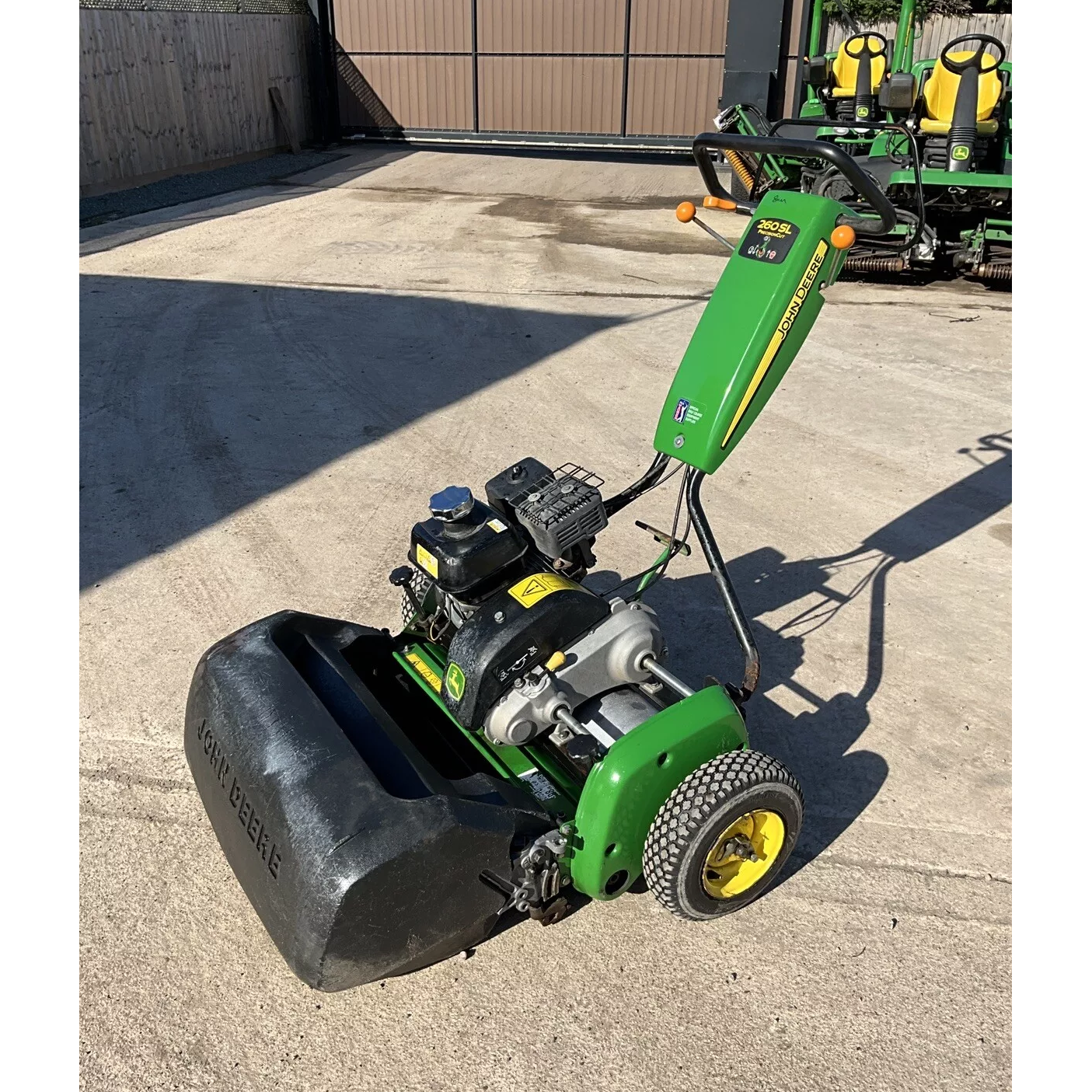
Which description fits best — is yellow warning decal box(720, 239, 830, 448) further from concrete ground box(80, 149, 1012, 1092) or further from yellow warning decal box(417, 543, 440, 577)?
concrete ground box(80, 149, 1012, 1092)

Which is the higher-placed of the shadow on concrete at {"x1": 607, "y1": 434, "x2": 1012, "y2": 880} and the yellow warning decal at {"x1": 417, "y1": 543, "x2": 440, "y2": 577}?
the yellow warning decal at {"x1": 417, "y1": 543, "x2": 440, "y2": 577}

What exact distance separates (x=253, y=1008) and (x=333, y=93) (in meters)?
19.8

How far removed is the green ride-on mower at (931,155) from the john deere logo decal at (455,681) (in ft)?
24.9

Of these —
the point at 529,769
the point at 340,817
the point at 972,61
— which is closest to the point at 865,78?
the point at 972,61

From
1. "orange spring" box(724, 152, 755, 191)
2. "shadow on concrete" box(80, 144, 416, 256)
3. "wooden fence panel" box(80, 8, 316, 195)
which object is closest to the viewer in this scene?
"orange spring" box(724, 152, 755, 191)

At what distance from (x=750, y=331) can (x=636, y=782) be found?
145 cm

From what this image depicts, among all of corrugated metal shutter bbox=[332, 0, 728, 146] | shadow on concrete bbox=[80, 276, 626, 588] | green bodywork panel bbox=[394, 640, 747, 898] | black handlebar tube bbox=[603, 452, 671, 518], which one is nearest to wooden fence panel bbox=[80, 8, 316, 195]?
corrugated metal shutter bbox=[332, 0, 728, 146]

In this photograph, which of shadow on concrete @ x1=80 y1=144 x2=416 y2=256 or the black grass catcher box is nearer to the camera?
the black grass catcher box

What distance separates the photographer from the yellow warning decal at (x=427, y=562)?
3033mm

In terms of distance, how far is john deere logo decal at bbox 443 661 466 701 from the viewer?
2.86 m

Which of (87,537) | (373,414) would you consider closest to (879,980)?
(87,537)

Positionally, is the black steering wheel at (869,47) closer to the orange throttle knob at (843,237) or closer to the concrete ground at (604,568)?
the concrete ground at (604,568)

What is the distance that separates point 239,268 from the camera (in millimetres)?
10148

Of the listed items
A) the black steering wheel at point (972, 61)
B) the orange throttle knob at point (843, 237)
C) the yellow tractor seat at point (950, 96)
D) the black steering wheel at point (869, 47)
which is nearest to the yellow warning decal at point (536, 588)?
the orange throttle knob at point (843, 237)
